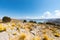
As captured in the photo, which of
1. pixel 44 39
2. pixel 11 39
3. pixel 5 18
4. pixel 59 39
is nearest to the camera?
pixel 11 39

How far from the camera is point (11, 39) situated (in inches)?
270

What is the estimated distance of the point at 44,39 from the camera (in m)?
9.45

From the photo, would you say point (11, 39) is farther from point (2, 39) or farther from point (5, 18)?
point (5, 18)

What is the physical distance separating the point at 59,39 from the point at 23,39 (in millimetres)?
6374

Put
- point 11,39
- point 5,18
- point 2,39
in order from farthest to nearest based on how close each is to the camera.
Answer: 1. point 5,18
2. point 11,39
3. point 2,39

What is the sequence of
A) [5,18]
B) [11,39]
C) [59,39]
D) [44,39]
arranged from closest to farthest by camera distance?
[11,39]
[44,39]
[59,39]
[5,18]

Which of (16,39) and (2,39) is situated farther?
(16,39)

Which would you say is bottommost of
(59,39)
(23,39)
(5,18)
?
(59,39)

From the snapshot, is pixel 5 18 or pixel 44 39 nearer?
pixel 44 39

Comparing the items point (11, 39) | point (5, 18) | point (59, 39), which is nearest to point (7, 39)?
point (11, 39)

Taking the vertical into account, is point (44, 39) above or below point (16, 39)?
below

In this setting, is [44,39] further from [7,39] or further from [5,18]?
[5,18]

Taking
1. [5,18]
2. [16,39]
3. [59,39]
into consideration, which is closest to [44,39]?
[59,39]

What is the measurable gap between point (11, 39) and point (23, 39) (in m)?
1.12
